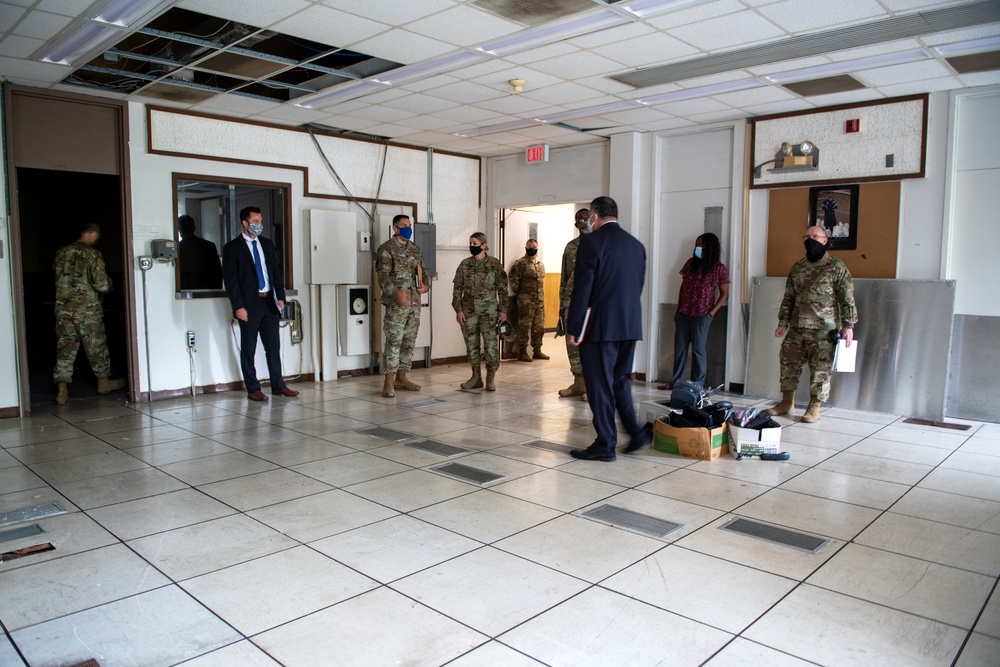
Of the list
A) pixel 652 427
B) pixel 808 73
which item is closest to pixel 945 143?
pixel 808 73

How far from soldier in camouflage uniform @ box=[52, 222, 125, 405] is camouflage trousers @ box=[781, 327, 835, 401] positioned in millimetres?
6380

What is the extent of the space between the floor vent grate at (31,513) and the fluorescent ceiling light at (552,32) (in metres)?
3.92

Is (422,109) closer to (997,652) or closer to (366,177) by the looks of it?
(366,177)

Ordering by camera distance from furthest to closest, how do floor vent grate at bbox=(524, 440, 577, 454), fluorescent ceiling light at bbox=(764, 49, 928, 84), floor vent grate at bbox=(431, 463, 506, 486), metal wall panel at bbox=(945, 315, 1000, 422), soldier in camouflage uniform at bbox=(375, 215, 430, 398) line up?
1. soldier in camouflage uniform at bbox=(375, 215, 430, 398)
2. metal wall panel at bbox=(945, 315, 1000, 422)
3. fluorescent ceiling light at bbox=(764, 49, 928, 84)
4. floor vent grate at bbox=(524, 440, 577, 454)
5. floor vent grate at bbox=(431, 463, 506, 486)

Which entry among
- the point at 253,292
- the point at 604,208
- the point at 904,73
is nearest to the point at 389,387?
the point at 253,292

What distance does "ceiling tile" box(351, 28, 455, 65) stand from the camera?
4.77 m

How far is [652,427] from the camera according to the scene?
4.99 metres

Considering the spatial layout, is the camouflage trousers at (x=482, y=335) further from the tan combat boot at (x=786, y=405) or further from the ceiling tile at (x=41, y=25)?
the ceiling tile at (x=41, y=25)

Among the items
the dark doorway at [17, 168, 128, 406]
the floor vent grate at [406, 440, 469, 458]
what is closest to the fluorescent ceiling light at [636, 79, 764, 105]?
the floor vent grate at [406, 440, 469, 458]

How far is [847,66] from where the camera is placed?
530 centimetres

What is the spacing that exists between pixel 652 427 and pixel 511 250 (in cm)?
536

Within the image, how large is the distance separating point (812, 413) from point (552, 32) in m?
3.71

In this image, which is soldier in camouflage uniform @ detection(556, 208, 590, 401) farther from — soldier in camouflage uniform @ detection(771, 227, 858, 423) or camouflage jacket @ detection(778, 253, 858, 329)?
camouflage jacket @ detection(778, 253, 858, 329)

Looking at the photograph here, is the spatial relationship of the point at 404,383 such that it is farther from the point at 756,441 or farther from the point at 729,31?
the point at 729,31
